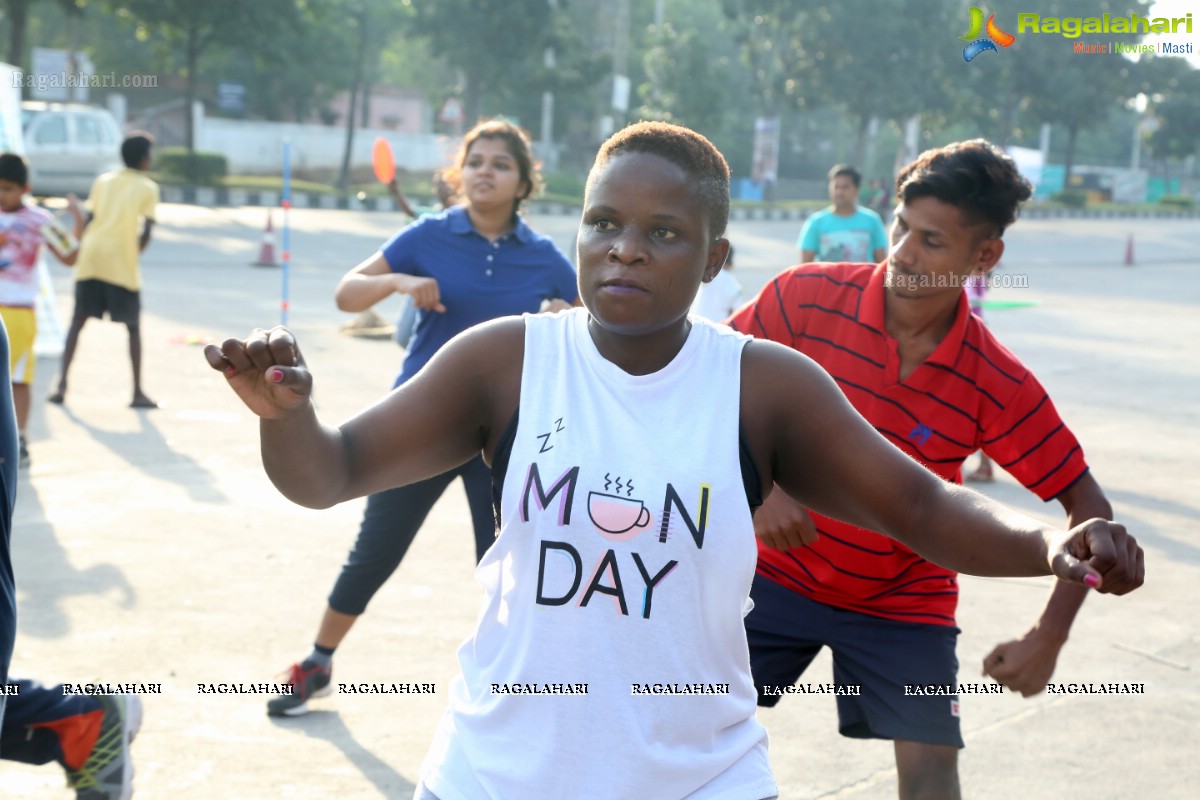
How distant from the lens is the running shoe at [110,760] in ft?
11.1

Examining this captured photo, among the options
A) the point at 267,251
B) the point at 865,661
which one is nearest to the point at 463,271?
the point at 865,661

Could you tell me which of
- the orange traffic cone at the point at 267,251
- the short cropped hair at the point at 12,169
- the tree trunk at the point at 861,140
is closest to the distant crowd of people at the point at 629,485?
the short cropped hair at the point at 12,169

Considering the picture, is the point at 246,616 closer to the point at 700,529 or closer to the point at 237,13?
the point at 700,529

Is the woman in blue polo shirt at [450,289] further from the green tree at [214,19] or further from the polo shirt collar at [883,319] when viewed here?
the green tree at [214,19]

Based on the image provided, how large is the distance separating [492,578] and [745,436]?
46 centimetres

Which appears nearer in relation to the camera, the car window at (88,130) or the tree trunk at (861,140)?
the car window at (88,130)

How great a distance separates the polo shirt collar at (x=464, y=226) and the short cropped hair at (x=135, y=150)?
5.54 meters

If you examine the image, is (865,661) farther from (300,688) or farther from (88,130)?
(88,130)

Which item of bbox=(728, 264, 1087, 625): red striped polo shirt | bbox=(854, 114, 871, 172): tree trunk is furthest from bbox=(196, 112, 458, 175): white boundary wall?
bbox=(728, 264, 1087, 625): red striped polo shirt

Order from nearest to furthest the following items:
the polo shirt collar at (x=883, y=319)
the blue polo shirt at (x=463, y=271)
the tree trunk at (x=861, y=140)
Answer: the polo shirt collar at (x=883, y=319)
the blue polo shirt at (x=463, y=271)
the tree trunk at (x=861, y=140)

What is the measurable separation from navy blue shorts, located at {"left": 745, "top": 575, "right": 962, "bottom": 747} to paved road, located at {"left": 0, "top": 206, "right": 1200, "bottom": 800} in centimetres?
93

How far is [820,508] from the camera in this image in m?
2.40

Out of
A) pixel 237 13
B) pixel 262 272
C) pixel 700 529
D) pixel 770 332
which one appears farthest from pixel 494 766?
pixel 237 13

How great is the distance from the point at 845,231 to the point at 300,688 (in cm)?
580
